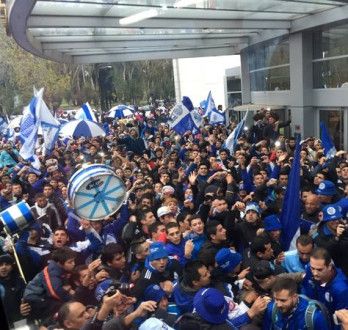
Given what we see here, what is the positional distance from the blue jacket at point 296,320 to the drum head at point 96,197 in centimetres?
237

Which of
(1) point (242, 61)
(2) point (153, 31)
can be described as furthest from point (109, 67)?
(2) point (153, 31)

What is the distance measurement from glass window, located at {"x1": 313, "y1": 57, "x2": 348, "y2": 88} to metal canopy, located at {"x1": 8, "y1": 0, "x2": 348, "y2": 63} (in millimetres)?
1373

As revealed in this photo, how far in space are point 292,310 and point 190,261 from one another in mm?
987

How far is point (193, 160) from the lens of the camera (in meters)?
9.15

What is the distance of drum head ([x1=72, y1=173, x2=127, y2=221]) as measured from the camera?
477 cm

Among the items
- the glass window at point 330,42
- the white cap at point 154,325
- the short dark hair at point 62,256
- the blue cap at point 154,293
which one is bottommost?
the blue cap at point 154,293

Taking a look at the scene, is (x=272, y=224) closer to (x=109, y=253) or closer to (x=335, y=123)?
(x=109, y=253)

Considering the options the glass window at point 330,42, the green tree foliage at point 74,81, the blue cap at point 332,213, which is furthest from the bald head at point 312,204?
the green tree foliage at point 74,81

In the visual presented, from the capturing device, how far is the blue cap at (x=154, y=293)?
349 cm

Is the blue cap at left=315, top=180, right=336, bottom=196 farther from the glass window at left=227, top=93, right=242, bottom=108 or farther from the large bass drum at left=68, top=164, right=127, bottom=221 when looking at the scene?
the glass window at left=227, top=93, right=242, bottom=108

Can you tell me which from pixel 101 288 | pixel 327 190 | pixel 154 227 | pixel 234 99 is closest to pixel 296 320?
pixel 101 288

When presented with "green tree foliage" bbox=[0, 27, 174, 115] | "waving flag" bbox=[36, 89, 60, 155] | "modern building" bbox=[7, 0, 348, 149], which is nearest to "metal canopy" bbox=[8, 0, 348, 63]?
"modern building" bbox=[7, 0, 348, 149]

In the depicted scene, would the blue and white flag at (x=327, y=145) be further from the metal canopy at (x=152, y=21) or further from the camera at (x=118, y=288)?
the camera at (x=118, y=288)

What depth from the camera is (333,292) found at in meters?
3.19
